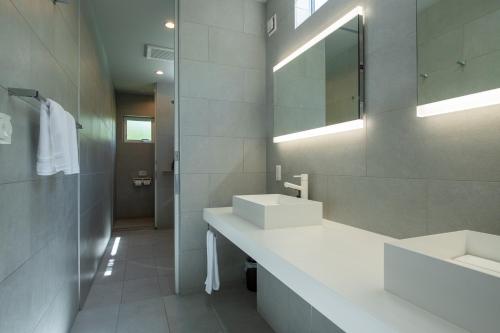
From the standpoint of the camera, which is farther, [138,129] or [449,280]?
[138,129]

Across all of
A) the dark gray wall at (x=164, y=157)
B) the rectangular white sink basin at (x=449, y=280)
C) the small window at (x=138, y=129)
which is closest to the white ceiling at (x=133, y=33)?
the dark gray wall at (x=164, y=157)

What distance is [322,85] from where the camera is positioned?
1.88 meters

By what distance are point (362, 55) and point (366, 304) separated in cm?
129

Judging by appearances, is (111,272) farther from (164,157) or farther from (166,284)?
(164,157)

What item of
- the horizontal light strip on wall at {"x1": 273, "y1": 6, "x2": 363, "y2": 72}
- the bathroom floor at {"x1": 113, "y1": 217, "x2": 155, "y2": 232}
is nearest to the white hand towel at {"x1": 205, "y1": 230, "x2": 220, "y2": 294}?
the horizontal light strip on wall at {"x1": 273, "y1": 6, "x2": 363, "y2": 72}

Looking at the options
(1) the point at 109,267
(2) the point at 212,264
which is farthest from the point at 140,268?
(2) the point at 212,264

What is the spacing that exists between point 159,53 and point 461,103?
385 centimetres

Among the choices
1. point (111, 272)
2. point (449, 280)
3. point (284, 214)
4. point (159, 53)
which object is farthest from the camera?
point (159, 53)

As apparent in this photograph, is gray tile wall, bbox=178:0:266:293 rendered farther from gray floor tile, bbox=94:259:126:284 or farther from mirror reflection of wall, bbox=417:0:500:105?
mirror reflection of wall, bbox=417:0:500:105

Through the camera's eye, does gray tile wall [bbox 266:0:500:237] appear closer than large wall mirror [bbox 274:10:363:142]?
Yes

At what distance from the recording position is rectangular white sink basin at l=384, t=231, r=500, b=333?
0.54 meters

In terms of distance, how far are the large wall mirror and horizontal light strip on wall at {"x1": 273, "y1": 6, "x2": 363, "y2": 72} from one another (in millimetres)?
11

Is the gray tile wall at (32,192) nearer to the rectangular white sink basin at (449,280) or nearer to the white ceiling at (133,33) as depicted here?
the white ceiling at (133,33)

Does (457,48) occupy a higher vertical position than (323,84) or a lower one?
lower
